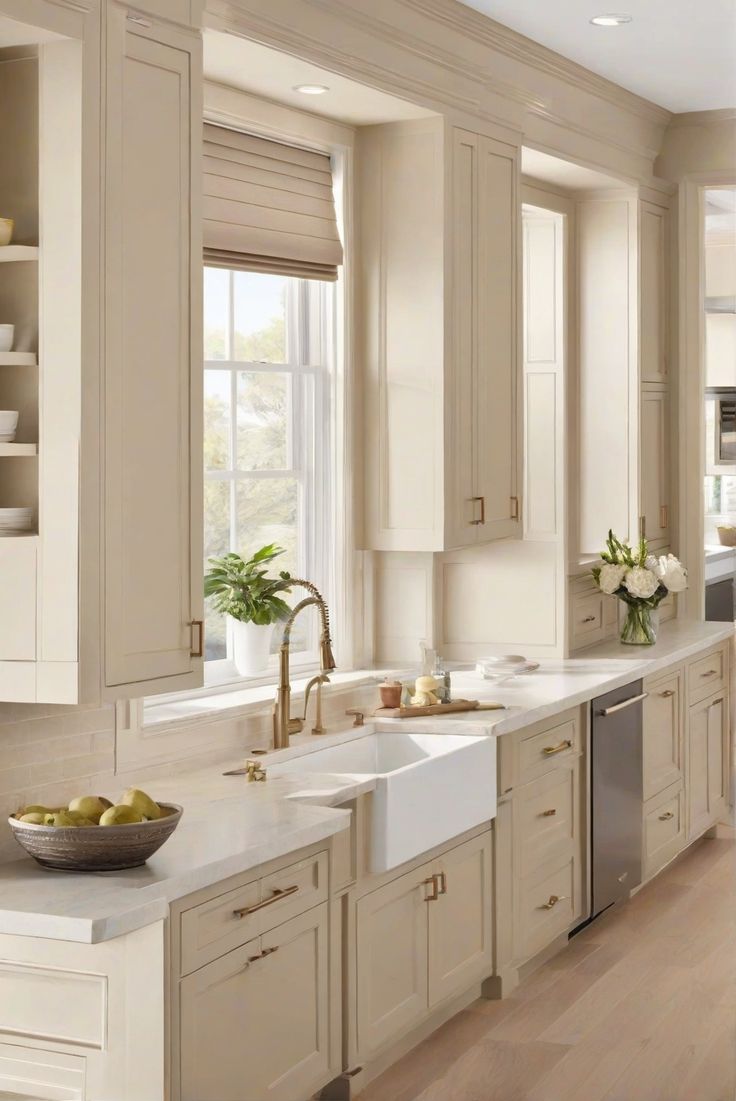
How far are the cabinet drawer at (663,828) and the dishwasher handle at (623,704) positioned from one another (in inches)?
16.1

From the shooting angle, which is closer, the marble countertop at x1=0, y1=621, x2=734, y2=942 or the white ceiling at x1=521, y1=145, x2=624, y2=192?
the marble countertop at x1=0, y1=621, x2=734, y2=942

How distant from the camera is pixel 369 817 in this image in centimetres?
338

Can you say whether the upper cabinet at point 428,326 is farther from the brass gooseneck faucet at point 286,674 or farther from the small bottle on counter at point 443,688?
the brass gooseneck faucet at point 286,674

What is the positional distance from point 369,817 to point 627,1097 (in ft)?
3.16

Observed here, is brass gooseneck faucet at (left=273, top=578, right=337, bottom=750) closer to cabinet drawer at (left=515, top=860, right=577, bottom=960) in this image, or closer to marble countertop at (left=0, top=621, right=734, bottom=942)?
marble countertop at (left=0, top=621, right=734, bottom=942)

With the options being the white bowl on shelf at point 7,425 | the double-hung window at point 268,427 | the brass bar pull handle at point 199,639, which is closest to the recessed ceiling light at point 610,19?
the double-hung window at point 268,427

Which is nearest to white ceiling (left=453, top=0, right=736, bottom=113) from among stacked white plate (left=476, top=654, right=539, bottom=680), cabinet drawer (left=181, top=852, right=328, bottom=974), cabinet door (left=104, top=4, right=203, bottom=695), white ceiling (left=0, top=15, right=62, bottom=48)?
cabinet door (left=104, top=4, right=203, bottom=695)

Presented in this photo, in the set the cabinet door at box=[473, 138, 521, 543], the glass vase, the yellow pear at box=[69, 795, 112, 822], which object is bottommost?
the yellow pear at box=[69, 795, 112, 822]

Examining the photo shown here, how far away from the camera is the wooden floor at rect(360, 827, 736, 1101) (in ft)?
11.6

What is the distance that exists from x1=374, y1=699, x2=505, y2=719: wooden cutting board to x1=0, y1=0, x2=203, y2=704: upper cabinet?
1.24 metres

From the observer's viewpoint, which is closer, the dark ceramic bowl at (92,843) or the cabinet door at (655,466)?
the dark ceramic bowl at (92,843)

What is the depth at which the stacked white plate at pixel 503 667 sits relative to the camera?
4.70 metres

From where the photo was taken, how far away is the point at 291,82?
12.5 ft

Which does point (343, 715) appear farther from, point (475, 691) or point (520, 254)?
point (520, 254)
